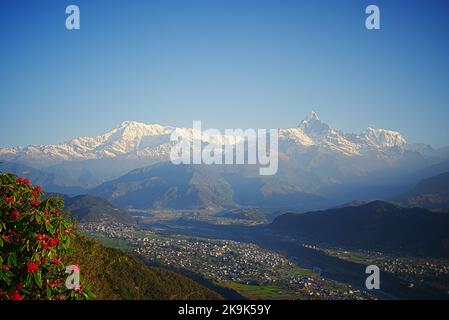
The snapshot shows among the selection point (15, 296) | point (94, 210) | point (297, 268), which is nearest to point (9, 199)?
point (15, 296)

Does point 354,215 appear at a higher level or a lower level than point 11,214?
lower

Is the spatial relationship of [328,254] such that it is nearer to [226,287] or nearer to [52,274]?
[226,287]

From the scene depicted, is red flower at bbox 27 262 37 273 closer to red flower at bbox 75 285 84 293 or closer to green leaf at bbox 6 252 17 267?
green leaf at bbox 6 252 17 267

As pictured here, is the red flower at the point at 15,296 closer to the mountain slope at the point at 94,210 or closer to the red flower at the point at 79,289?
the red flower at the point at 79,289

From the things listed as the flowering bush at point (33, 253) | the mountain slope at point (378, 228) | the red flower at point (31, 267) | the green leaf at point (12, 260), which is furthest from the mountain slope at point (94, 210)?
the red flower at point (31, 267)

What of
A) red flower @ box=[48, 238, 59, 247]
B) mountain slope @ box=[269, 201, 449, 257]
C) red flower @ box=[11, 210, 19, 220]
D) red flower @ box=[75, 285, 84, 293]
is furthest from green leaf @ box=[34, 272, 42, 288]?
mountain slope @ box=[269, 201, 449, 257]

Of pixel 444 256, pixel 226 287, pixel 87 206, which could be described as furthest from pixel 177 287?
pixel 87 206
